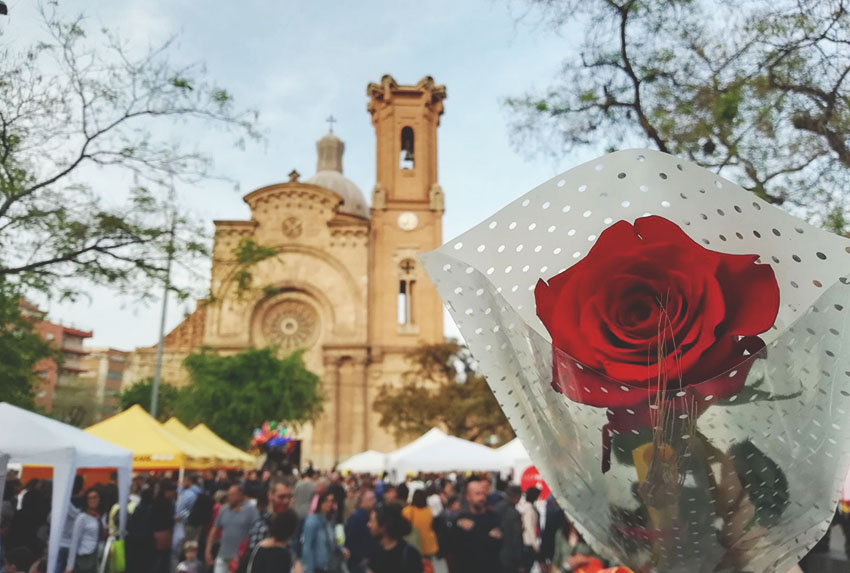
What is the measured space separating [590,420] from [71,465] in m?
8.19

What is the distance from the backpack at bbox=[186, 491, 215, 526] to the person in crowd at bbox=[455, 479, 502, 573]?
459cm

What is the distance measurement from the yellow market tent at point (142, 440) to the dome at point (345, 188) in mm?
37370

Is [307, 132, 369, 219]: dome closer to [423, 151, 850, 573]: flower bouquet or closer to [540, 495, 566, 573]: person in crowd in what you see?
[540, 495, 566, 573]: person in crowd

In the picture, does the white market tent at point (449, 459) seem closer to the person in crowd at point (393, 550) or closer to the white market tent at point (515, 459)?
the white market tent at point (515, 459)

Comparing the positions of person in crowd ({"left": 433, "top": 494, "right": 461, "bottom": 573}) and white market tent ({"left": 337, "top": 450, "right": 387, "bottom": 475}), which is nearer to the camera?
person in crowd ({"left": 433, "top": 494, "right": 461, "bottom": 573})

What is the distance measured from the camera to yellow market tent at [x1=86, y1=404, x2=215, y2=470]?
46.0 feet

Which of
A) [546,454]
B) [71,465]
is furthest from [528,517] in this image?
[546,454]

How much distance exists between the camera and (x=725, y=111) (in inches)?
280

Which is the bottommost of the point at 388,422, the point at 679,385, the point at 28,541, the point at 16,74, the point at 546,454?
the point at 28,541

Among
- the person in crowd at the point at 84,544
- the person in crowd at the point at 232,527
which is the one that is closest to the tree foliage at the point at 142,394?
the person in crowd at the point at 84,544

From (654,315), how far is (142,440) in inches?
584

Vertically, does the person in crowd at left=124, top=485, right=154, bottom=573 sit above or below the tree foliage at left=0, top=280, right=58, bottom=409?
below

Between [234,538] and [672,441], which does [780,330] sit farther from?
[234,538]

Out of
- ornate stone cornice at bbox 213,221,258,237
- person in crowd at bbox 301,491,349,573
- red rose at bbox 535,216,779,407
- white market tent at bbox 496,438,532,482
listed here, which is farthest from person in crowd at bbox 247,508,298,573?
ornate stone cornice at bbox 213,221,258,237
